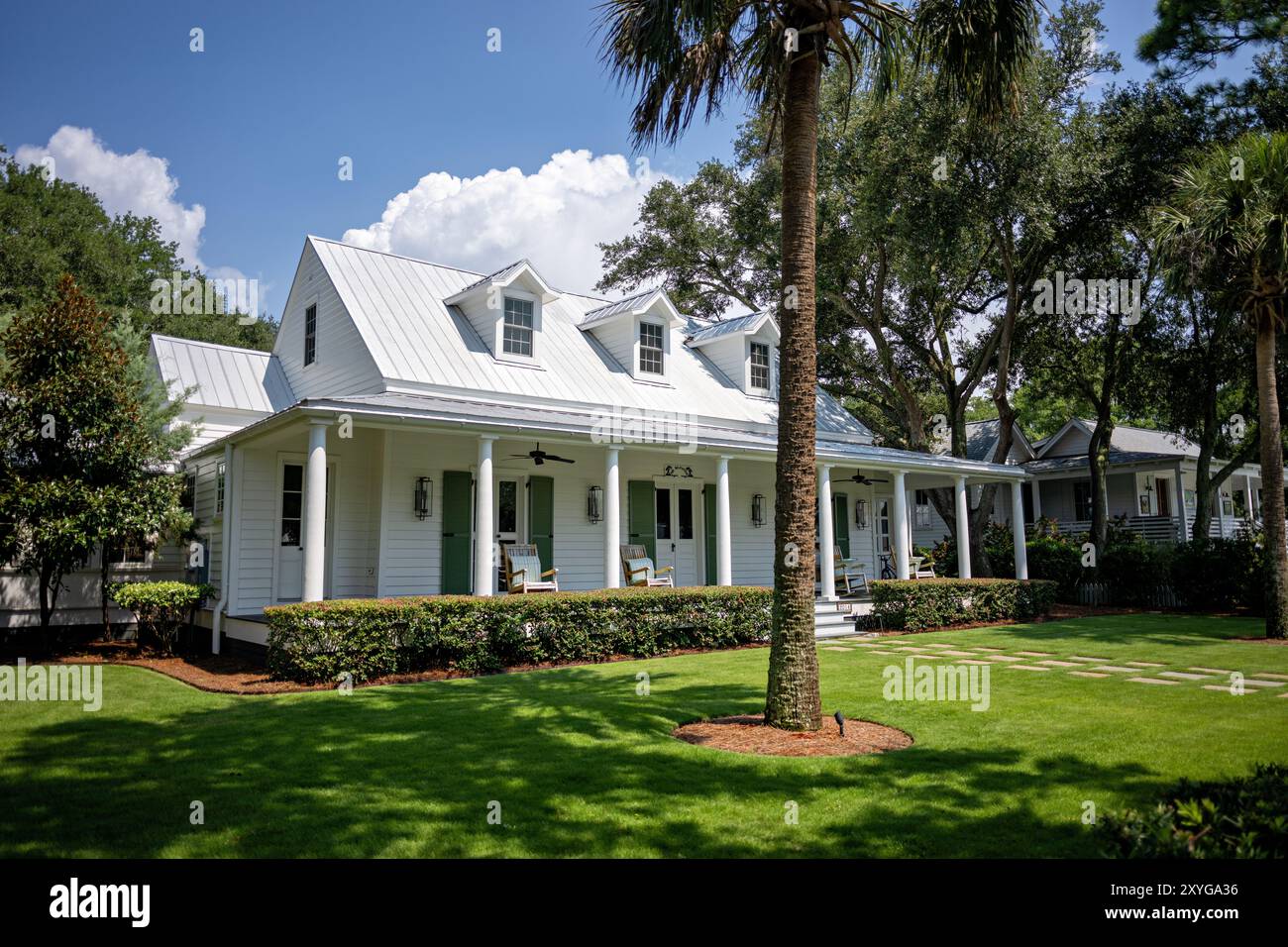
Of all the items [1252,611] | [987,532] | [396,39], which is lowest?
[1252,611]

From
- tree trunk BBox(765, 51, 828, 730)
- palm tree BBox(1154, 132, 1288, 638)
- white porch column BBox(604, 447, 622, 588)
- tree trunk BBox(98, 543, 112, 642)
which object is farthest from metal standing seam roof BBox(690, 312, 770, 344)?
tree trunk BBox(98, 543, 112, 642)

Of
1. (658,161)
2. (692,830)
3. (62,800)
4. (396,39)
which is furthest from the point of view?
(396,39)

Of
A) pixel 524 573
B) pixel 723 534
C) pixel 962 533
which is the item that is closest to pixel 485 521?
pixel 524 573

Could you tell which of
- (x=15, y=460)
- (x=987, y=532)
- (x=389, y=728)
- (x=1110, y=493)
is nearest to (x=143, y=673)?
(x=15, y=460)

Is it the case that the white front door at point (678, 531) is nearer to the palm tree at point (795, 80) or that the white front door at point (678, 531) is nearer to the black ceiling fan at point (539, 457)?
the black ceiling fan at point (539, 457)

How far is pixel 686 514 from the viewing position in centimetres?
1709

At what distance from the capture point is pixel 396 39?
13.5 m

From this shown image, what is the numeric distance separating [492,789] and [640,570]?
374 inches

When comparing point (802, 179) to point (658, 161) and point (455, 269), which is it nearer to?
point (658, 161)

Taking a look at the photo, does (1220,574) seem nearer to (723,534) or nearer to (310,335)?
(723,534)

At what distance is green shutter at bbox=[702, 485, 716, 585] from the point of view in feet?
56.3

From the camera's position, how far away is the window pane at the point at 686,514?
55.8 feet

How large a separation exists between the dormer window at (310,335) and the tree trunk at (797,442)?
11.9 m

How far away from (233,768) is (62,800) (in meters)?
0.97
